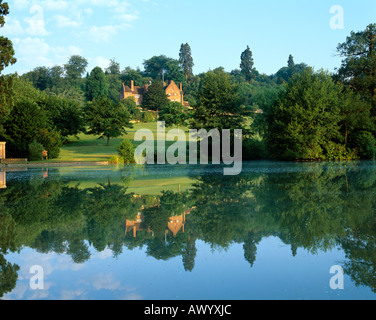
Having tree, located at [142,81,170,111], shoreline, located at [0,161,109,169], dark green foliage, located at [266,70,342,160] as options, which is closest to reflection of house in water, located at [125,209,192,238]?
shoreline, located at [0,161,109,169]

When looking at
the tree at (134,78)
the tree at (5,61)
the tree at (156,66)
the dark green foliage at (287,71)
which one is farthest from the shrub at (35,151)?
the dark green foliage at (287,71)

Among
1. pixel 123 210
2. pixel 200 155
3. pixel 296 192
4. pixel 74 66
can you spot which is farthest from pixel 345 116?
pixel 74 66

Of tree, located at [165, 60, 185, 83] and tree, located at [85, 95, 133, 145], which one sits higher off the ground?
tree, located at [165, 60, 185, 83]

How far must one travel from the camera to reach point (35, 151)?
117 ft

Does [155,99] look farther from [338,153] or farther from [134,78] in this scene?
[338,153]

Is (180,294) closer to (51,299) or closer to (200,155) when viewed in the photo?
(51,299)

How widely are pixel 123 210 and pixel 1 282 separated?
5.33 m

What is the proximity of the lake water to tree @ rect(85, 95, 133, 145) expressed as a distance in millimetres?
36298

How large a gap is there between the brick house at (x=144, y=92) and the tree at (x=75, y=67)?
19.2 meters

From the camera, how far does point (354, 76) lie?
42.2 metres

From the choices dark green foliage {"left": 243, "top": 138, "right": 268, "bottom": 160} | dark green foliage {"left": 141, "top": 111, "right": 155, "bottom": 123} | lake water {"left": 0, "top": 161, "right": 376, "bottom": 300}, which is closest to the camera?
lake water {"left": 0, "top": 161, "right": 376, "bottom": 300}

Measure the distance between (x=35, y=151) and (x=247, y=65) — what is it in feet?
360

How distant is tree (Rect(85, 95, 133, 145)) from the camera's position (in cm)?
4800

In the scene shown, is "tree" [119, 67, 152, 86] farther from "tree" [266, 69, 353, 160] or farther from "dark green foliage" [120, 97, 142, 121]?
"tree" [266, 69, 353, 160]
